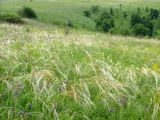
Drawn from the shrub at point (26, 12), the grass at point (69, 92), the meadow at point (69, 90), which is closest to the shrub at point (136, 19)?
the shrub at point (26, 12)

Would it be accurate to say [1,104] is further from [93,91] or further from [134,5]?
[134,5]

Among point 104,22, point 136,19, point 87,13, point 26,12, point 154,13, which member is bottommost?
point 136,19

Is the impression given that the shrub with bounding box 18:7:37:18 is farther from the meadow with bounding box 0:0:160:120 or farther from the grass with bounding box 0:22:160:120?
the grass with bounding box 0:22:160:120

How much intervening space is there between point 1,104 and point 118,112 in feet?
4.27

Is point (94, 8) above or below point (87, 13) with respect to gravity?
above

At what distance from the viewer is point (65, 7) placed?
121188 mm

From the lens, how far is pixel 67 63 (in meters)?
6.17

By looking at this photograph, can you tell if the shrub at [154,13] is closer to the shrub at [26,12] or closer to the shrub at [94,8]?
the shrub at [94,8]

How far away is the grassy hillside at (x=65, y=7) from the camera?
10060 centimetres

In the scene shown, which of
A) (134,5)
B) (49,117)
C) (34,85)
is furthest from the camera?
(134,5)

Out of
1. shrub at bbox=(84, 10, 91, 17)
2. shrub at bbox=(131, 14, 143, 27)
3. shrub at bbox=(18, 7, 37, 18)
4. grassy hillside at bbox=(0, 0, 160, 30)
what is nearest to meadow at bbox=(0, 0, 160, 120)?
shrub at bbox=(18, 7, 37, 18)

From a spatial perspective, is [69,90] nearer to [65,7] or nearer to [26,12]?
[26,12]

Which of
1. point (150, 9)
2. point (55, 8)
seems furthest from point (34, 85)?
point (150, 9)

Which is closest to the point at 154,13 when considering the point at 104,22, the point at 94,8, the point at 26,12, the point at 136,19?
the point at 136,19
